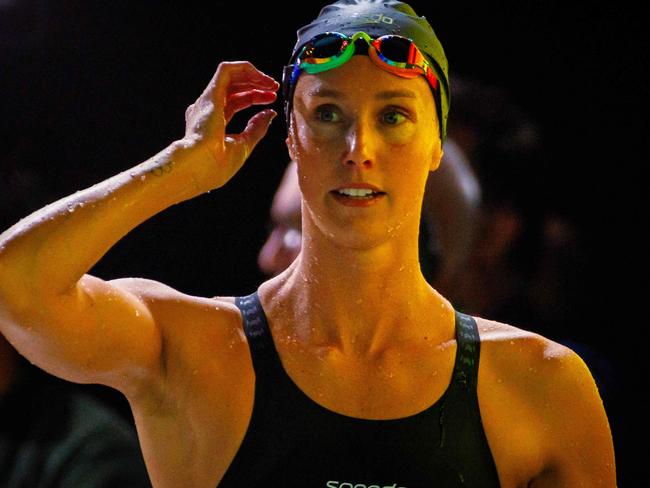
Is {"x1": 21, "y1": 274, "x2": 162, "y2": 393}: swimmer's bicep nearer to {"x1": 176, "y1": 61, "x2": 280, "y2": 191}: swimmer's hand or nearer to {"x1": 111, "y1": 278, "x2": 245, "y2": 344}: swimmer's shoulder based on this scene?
{"x1": 111, "y1": 278, "x2": 245, "y2": 344}: swimmer's shoulder

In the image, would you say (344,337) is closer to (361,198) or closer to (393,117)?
(361,198)

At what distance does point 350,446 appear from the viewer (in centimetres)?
151

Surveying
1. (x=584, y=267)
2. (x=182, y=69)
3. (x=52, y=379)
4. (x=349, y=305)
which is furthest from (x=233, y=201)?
(x=584, y=267)

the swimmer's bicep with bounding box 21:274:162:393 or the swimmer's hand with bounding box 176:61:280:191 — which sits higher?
the swimmer's hand with bounding box 176:61:280:191

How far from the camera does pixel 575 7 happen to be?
2.45m

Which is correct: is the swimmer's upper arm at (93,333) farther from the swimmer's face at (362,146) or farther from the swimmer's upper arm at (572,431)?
the swimmer's upper arm at (572,431)

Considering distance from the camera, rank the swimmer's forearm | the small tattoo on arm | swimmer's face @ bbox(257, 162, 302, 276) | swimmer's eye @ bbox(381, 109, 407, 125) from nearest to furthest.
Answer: the swimmer's forearm → the small tattoo on arm → swimmer's eye @ bbox(381, 109, 407, 125) → swimmer's face @ bbox(257, 162, 302, 276)

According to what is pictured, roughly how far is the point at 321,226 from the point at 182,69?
93 cm

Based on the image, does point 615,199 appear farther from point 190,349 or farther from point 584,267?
point 190,349

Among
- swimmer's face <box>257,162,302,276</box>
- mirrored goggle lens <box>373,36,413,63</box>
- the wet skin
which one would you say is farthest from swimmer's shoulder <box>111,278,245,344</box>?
swimmer's face <box>257,162,302,276</box>

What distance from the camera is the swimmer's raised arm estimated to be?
1.32 metres

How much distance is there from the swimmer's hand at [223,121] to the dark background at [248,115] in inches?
27.0

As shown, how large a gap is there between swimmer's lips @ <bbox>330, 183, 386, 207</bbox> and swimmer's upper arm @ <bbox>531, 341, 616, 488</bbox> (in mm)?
434

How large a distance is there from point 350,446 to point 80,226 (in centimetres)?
57
